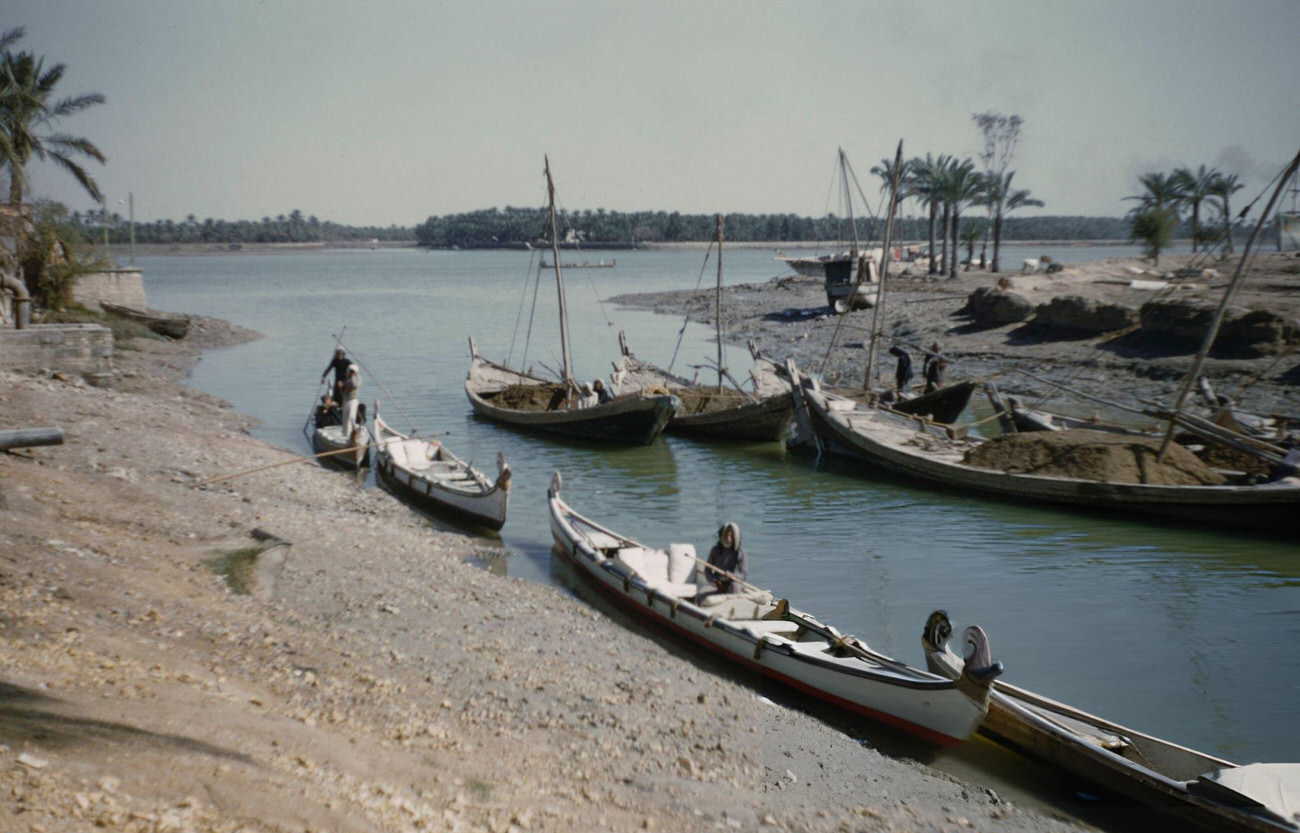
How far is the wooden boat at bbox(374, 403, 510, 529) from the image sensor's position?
17.4 meters

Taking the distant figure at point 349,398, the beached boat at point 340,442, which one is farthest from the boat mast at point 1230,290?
the distant figure at point 349,398

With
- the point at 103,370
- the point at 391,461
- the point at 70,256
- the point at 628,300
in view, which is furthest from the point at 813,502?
the point at 628,300

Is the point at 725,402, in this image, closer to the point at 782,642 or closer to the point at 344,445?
the point at 344,445

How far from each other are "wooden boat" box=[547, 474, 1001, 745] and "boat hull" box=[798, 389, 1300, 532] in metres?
8.93

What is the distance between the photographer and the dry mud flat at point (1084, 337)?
29.4 m

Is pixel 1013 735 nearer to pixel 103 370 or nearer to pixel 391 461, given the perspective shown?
pixel 391 461

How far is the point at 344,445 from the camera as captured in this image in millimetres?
22203

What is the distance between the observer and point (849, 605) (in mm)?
14484

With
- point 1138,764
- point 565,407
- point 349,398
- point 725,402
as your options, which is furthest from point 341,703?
point 725,402

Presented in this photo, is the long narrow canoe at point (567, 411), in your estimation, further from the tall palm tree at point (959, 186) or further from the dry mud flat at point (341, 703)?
the tall palm tree at point (959, 186)

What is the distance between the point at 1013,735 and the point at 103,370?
84.8 ft

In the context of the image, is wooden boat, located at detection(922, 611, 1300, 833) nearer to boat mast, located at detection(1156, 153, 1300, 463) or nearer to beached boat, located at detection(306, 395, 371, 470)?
boat mast, located at detection(1156, 153, 1300, 463)

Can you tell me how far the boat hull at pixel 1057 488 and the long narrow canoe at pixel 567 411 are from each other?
4380mm

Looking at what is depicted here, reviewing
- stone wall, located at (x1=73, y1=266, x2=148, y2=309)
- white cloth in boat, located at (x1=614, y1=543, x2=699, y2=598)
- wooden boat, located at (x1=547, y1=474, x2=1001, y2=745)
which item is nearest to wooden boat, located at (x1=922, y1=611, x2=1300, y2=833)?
wooden boat, located at (x1=547, y1=474, x2=1001, y2=745)
